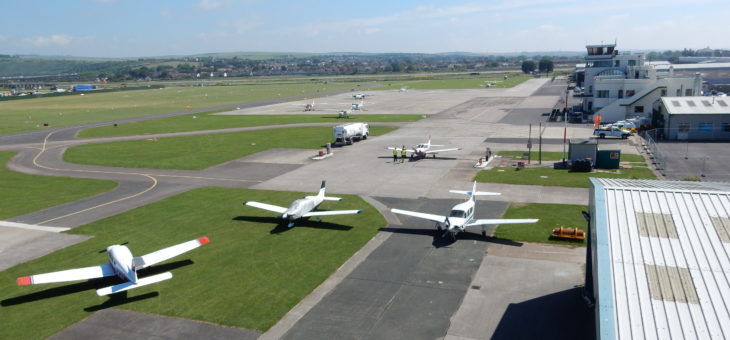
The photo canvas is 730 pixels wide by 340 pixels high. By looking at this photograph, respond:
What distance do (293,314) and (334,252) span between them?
332 inches

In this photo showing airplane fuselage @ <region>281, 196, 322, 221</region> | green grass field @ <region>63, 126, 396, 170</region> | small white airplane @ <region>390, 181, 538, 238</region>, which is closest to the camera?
small white airplane @ <region>390, 181, 538, 238</region>

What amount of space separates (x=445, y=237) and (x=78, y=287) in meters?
24.4

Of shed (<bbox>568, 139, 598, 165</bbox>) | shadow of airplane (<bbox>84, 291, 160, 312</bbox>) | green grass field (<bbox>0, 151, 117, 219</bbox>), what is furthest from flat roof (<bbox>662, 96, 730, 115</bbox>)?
green grass field (<bbox>0, 151, 117, 219</bbox>)

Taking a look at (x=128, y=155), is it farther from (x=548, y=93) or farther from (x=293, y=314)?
(x=548, y=93)

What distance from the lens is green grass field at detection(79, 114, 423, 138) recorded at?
10056cm

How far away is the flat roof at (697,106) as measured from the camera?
237 ft

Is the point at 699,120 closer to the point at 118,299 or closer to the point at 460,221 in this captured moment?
the point at 460,221

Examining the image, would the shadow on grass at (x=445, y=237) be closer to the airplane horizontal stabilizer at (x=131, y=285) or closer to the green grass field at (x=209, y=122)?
the airplane horizontal stabilizer at (x=131, y=285)

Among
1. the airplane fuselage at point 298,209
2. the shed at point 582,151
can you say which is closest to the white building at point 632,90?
the shed at point 582,151

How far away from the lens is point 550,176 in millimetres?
52844

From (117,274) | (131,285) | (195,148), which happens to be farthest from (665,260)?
(195,148)

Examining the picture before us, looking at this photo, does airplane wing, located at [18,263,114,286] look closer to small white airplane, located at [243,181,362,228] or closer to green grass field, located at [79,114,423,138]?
small white airplane, located at [243,181,362,228]

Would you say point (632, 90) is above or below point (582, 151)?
above

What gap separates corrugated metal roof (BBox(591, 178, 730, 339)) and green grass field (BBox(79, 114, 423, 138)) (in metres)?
86.2
